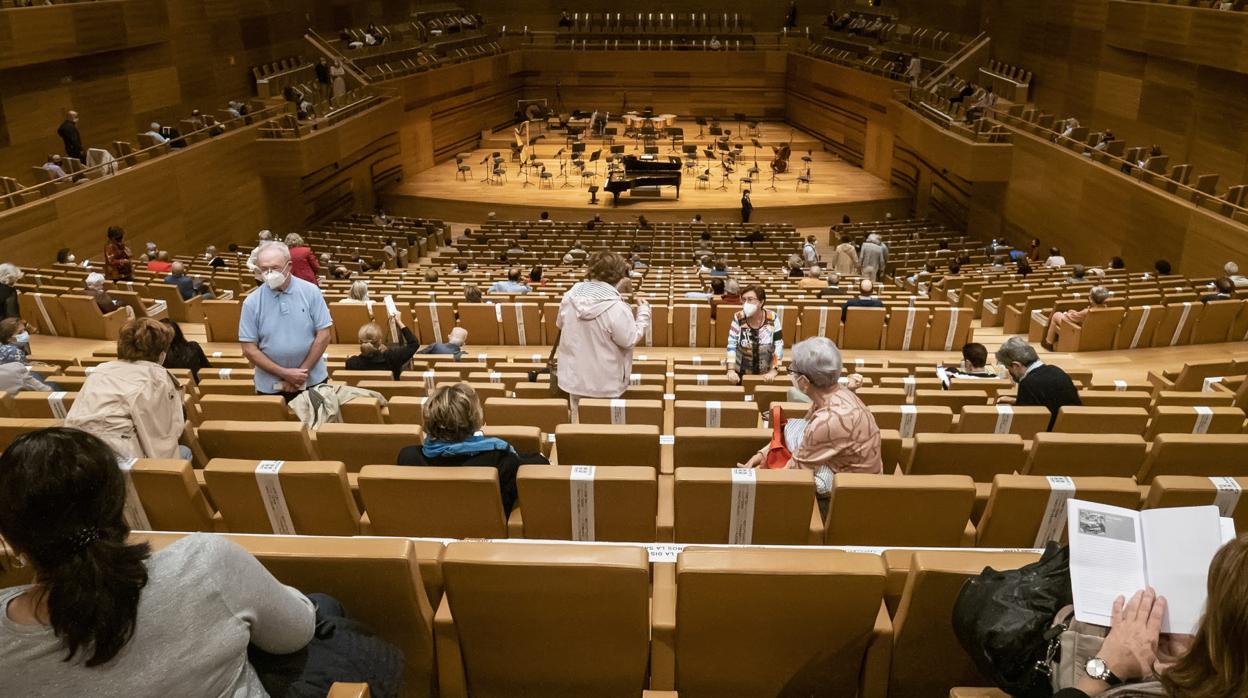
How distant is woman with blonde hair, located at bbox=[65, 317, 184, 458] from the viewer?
3.16 metres

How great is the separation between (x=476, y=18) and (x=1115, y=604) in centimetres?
2740

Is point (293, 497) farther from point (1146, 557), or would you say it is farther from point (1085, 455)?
point (1085, 455)

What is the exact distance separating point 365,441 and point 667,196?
16.5 m

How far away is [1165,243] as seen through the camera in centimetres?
1162

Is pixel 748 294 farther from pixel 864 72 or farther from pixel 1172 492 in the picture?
pixel 864 72

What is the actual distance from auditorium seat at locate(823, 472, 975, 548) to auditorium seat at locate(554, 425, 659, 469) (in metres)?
→ 0.85

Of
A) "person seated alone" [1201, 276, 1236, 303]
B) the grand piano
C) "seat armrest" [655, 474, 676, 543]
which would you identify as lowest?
the grand piano

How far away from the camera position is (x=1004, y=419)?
4.05 meters

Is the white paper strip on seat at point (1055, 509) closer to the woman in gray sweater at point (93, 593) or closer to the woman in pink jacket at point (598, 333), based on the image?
the woman in pink jacket at point (598, 333)

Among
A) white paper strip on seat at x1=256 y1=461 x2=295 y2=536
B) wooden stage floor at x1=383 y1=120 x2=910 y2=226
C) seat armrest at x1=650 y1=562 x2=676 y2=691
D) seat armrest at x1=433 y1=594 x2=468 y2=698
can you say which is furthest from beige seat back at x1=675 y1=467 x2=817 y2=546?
wooden stage floor at x1=383 y1=120 x2=910 y2=226

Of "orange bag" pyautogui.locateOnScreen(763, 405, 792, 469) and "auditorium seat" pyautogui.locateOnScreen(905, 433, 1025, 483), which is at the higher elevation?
"orange bag" pyautogui.locateOnScreen(763, 405, 792, 469)

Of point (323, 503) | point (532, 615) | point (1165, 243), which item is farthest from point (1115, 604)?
point (1165, 243)

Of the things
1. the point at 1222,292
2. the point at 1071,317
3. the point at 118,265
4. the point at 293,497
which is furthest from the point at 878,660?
the point at 118,265

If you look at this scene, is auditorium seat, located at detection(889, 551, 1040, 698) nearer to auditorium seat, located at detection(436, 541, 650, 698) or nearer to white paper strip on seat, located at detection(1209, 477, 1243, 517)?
Result: auditorium seat, located at detection(436, 541, 650, 698)
